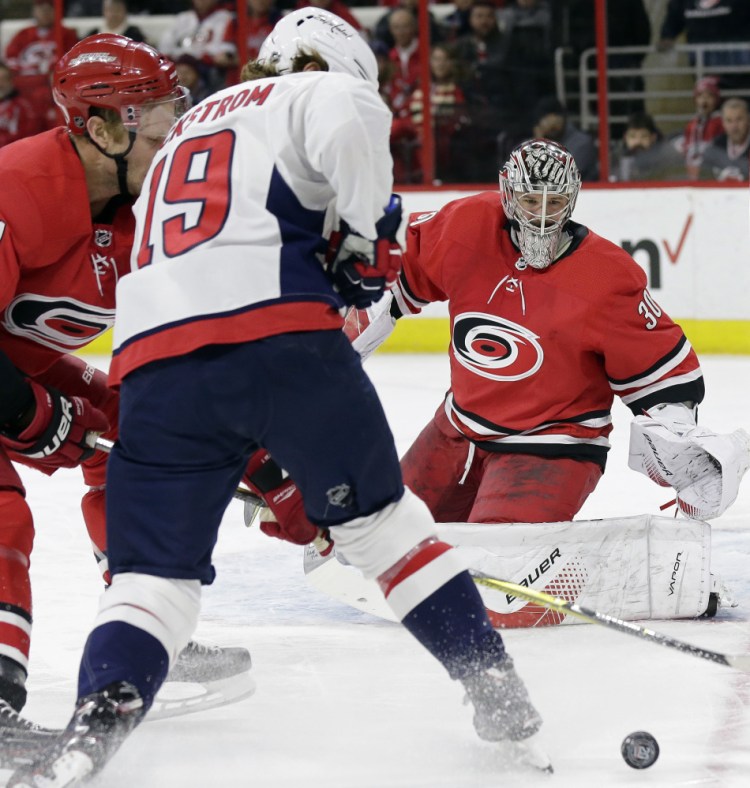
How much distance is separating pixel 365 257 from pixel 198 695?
90 cm

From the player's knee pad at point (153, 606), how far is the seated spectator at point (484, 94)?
5.06 metres

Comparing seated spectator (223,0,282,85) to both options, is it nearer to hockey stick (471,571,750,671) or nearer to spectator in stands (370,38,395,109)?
spectator in stands (370,38,395,109)

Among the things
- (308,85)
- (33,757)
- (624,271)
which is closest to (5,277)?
(308,85)

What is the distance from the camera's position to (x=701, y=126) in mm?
6738

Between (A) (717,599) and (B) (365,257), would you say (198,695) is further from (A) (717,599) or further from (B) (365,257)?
(A) (717,599)

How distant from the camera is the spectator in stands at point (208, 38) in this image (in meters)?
7.54

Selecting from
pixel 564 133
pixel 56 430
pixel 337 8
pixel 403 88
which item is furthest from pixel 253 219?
pixel 337 8

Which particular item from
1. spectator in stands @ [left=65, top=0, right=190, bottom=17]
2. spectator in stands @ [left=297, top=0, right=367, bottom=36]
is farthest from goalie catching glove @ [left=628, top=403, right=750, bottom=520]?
spectator in stands @ [left=65, top=0, right=190, bottom=17]

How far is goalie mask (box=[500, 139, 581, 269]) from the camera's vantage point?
120 inches

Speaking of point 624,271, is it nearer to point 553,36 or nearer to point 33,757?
point 33,757

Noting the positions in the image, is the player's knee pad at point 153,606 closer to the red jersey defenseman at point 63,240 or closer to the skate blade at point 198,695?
the red jersey defenseman at point 63,240

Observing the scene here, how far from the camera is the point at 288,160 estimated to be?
2031 millimetres

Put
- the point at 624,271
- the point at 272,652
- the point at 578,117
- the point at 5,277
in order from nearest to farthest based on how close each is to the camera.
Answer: the point at 5,277 → the point at 272,652 → the point at 624,271 → the point at 578,117

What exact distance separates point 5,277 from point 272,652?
948 millimetres
